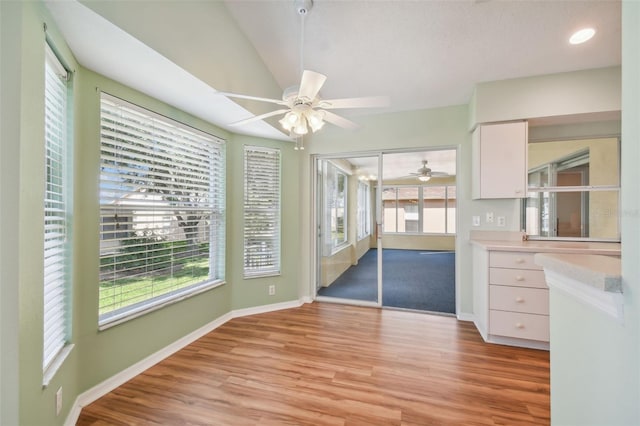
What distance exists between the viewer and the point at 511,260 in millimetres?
2547

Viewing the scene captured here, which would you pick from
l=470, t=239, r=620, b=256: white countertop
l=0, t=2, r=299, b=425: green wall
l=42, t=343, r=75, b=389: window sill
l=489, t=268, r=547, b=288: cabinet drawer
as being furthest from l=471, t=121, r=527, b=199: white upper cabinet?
l=42, t=343, r=75, b=389: window sill

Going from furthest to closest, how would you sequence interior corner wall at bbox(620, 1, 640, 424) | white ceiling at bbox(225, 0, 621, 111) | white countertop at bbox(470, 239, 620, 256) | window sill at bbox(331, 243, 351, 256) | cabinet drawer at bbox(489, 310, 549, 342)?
window sill at bbox(331, 243, 351, 256) < cabinet drawer at bbox(489, 310, 549, 342) < white countertop at bbox(470, 239, 620, 256) < white ceiling at bbox(225, 0, 621, 111) < interior corner wall at bbox(620, 1, 640, 424)

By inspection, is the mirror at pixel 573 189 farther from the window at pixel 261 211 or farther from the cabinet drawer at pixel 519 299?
the window at pixel 261 211

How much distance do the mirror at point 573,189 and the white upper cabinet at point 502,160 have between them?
381 millimetres

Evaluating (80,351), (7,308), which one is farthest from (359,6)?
(80,351)

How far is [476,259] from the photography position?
2.99 meters

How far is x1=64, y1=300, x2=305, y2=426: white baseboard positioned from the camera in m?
1.71

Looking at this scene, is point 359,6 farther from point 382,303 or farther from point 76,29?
point 382,303

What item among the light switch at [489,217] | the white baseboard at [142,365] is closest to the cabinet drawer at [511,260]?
the light switch at [489,217]

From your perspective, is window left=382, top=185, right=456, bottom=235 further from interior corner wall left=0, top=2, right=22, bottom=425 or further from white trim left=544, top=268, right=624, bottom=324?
interior corner wall left=0, top=2, right=22, bottom=425

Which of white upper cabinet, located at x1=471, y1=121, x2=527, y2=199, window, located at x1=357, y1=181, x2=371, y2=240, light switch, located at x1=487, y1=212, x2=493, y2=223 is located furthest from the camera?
window, located at x1=357, y1=181, x2=371, y2=240

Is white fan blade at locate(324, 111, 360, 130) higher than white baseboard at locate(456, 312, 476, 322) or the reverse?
higher

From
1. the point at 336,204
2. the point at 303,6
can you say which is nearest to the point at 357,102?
the point at 303,6

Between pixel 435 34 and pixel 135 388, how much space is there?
384cm
